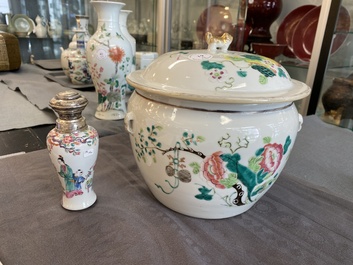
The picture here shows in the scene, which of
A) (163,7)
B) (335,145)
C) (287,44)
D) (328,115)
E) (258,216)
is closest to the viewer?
(258,216)

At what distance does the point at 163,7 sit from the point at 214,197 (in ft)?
4.93

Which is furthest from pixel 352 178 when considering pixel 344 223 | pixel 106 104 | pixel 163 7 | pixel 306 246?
pixel 163 7

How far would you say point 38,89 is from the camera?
123 centimetres

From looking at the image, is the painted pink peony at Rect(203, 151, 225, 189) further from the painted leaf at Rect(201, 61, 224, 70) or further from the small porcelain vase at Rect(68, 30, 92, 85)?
the small porcelain vase at Rect(68, 30, 92, 85)

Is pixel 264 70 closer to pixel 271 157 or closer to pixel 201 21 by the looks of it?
pixel 271 157

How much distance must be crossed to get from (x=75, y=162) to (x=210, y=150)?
8.3 inches

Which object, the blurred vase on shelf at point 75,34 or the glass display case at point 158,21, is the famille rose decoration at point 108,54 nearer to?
the blurred vase on shelf at point 75,34

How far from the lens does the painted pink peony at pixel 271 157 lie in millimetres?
408

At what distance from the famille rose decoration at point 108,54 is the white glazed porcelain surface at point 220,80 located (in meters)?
0.49

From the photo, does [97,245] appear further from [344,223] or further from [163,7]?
[163,7]

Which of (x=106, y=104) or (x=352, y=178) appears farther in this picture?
(x=106, y=104)

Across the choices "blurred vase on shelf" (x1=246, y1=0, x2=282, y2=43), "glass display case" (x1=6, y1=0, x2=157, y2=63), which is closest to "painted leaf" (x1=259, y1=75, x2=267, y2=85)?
"blurred vase on shelf" (x1=246, y1=0, x2=282, y2=43)

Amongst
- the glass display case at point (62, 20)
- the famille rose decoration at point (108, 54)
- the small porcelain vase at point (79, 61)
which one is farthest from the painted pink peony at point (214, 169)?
the glass display case at point (62, 20)

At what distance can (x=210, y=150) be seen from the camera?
40cm
